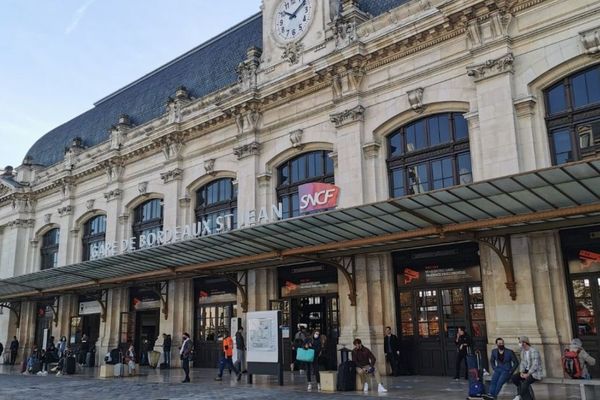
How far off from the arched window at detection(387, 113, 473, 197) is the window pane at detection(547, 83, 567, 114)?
2.79 metres

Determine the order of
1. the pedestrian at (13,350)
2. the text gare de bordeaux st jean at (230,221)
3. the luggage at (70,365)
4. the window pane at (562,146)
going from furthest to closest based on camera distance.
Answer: the pedestrian at (13,350), the luggage at (70,365), the text gare de bordeaux st jean at (230,221), the window pane at (562,146)

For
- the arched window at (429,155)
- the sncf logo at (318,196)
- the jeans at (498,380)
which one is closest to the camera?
the jeans at (498,380)

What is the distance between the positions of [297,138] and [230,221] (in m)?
4.85

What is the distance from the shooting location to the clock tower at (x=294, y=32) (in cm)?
2403

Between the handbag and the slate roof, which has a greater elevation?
the slate roof

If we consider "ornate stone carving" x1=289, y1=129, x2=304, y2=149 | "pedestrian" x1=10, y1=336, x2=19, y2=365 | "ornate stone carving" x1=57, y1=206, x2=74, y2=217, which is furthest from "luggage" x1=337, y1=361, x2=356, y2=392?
"pedestrian" x1=10, y1=336, x2=19, y2=365

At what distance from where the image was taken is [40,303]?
37.6 meters

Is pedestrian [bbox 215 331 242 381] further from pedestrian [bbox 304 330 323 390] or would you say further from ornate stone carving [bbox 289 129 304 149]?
ornate stone carving [bbox 289 129 304 149]

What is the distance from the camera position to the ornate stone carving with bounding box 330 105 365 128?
71.8 ft

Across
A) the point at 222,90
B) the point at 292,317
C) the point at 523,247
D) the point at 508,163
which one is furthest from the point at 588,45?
the point at 222,90

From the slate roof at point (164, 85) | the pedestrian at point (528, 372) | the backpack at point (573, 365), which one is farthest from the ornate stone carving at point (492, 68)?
the pedestrian at point (528, 372)

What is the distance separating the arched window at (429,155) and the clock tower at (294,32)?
529 cm

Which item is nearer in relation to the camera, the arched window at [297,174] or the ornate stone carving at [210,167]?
the arched window at [297,174]

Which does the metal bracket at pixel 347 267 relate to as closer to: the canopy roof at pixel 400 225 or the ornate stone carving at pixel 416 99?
the canopy roof at pixel 400 225
